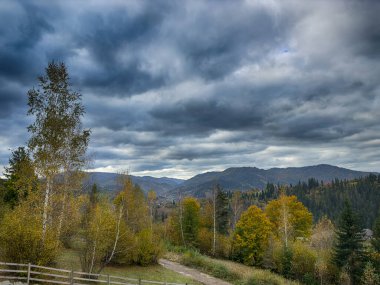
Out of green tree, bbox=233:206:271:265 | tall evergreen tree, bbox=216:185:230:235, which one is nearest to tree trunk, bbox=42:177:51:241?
green tree, bbox=233:206:271:265

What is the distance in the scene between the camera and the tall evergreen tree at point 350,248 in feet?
135

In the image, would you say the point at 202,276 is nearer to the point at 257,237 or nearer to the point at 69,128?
the point at 257,237

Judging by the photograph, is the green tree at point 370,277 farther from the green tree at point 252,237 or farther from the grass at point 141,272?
the grass at point 141,272

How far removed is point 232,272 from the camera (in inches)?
1555

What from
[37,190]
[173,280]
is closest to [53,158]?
[37,190]

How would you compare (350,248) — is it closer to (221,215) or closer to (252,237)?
(252,237)

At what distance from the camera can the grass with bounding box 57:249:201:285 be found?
33.1 metres

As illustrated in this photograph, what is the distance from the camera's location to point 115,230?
31.8m

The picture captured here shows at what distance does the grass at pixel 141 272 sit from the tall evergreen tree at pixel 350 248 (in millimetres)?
20867

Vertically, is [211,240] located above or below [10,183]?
below

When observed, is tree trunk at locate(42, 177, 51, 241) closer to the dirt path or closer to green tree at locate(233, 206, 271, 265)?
the dirt path

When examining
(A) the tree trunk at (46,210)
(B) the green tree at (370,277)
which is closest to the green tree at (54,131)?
(A) the tree trunk at (46,210)

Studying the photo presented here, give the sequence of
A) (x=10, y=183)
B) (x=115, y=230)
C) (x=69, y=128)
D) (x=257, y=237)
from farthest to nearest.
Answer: (x=257, y=237)
(x=10, y=183)
(x=115, y=230)
(x=69, y=128)

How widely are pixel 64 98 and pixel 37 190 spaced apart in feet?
21.3
